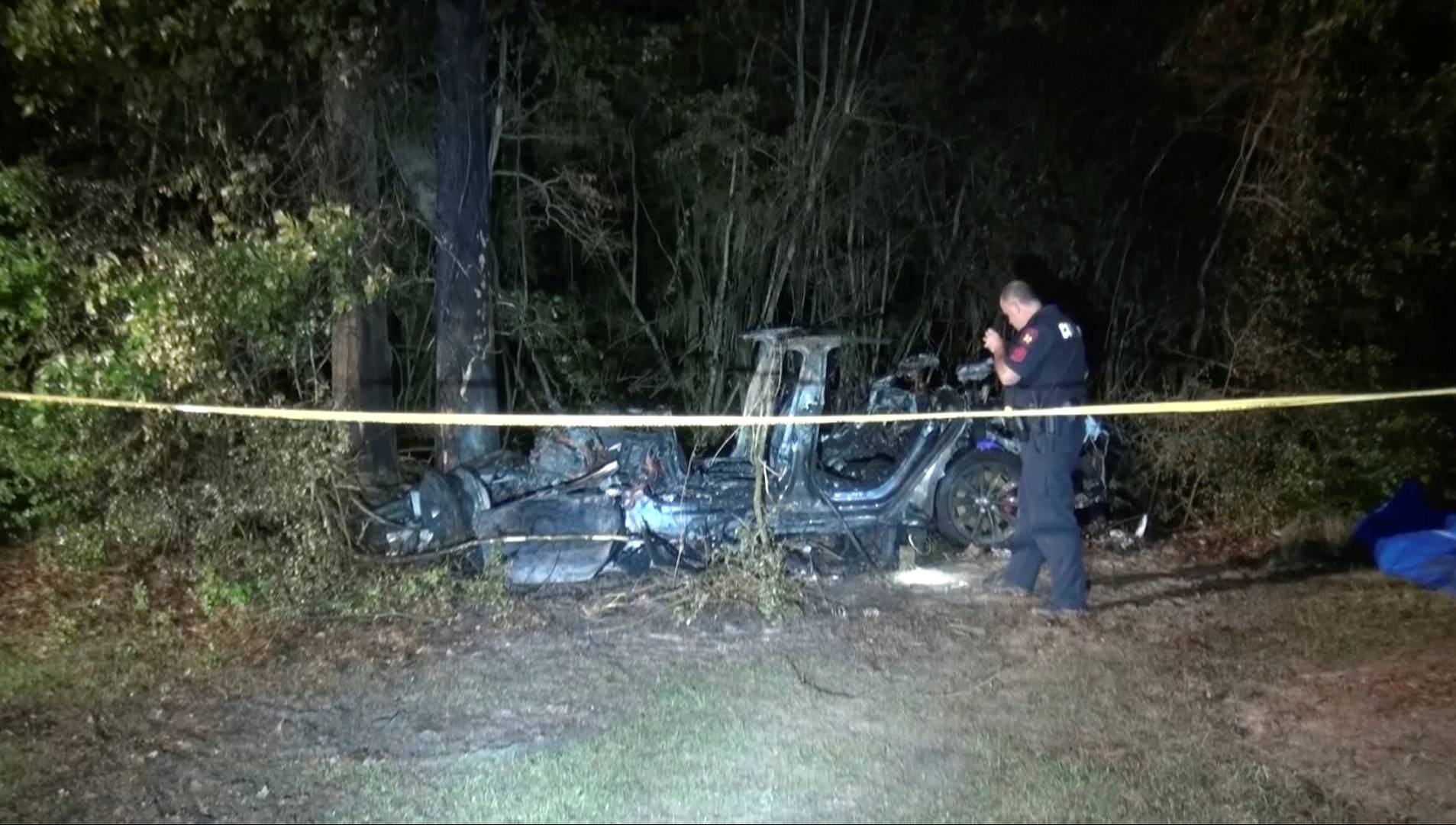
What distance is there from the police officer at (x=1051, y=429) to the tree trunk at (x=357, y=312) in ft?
13.4

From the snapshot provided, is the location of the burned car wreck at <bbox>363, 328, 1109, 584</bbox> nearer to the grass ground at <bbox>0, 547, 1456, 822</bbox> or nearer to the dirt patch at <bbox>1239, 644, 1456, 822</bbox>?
the grass ground at <bbox>0, 547, 1456, 822</bbox>

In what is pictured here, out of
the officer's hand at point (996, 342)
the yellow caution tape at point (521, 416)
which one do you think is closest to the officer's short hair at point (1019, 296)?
the officer's hand at point (996, 342)

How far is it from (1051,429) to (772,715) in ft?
7.65

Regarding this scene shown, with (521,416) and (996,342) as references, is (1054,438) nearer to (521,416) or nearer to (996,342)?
(996,342)

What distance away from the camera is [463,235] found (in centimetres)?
919

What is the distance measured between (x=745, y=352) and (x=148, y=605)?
20.6ft

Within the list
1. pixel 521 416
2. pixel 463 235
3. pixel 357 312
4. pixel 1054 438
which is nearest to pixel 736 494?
pixel 521 416

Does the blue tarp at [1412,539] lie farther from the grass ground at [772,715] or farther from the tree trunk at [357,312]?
the tree trunk at [357,312]

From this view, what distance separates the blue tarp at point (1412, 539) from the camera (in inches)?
301

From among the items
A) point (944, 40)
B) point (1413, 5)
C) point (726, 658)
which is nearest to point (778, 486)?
point (726, 658)

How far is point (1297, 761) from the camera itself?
5062 millimetres

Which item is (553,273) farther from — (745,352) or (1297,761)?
(1297,761)

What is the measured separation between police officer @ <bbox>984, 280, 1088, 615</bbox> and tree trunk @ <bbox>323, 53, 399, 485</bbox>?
4077 millimetres

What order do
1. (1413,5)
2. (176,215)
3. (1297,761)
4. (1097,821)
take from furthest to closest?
(1413,5) < (176,215) < (1297,761) < (1097,821)
